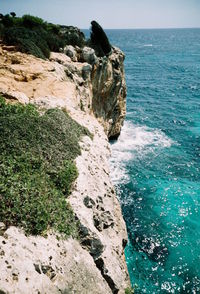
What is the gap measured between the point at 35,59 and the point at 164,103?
35460mm

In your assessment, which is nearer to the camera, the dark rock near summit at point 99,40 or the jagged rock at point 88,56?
the jagged rock at point 88,56

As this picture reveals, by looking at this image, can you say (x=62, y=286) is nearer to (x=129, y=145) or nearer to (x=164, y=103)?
(x=129, y=145)

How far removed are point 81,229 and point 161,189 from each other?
57.0ft

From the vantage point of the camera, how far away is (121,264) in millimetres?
10266

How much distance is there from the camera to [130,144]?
33.5 m

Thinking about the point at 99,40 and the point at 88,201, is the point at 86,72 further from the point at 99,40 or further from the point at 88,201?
the point at 88,201

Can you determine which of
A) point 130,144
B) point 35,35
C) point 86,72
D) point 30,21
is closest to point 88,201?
point 86,72

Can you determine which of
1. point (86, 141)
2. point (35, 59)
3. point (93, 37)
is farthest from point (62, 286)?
point (93, 37)

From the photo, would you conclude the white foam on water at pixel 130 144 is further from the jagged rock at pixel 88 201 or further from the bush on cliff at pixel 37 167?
the jagged rock at pixel 88 201

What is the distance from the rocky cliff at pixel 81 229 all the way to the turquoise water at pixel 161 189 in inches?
254

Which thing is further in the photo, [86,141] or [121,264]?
[86,141]

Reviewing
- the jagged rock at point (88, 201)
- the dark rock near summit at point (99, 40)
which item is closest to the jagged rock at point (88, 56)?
the dark rock near summit at point (99, 40)

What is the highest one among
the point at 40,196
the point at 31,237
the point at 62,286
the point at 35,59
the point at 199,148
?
the point at 35,59

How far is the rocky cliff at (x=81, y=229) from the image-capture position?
628 cm
